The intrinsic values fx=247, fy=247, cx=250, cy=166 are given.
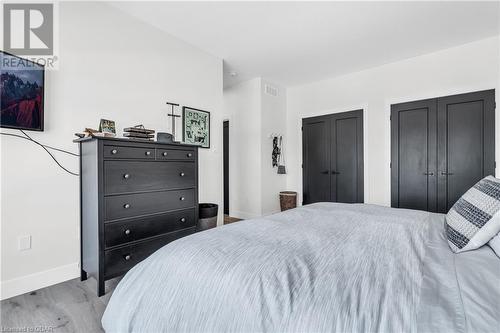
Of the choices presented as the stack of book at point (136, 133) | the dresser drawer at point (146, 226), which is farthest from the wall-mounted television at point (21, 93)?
the dresser drawer at point (146, 226)

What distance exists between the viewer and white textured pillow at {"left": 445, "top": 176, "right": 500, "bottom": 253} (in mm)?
1047

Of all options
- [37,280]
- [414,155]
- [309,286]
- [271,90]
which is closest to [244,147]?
[271,90]

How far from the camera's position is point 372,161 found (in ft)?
13.6

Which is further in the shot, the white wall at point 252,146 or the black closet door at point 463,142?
the white wall at point 252,146

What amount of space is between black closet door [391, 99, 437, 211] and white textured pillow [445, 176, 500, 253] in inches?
106

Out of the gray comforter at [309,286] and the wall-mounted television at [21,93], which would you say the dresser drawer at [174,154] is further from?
the gray comforter at [309,286]

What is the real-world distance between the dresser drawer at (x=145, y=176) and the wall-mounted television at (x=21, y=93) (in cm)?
75

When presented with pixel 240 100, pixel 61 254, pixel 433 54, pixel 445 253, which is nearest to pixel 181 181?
pixel 61 254

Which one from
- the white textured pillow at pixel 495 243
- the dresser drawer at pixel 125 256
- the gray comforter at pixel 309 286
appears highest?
the white textured pillow at pixel 495 243

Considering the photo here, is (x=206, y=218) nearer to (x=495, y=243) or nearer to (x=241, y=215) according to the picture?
(x=241, y=215)

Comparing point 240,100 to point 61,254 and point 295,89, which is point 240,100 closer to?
point 295,89

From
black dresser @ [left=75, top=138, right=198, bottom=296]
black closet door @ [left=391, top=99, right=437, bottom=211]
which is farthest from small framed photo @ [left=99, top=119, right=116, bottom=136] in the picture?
black closet door @ [left=391, top=99, right=437, bottom=211]

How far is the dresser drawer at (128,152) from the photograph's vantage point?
189 centimetres

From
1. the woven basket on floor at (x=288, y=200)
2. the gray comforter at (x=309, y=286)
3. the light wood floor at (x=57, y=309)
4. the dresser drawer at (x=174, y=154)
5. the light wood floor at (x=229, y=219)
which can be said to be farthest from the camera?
the woven basket on floor at (x=288, y=200)
